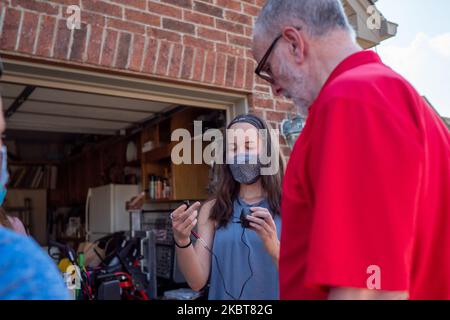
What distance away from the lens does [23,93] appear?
3.19 m

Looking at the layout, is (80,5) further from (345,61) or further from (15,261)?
(15,261)

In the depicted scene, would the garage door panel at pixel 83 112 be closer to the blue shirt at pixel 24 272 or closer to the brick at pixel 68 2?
the brick at pixel 68 2

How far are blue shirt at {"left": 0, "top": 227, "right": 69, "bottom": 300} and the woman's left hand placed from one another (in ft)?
3.74

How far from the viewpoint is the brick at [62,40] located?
1.99 meters

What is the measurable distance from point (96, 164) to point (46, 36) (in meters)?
4.08

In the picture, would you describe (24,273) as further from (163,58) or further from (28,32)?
(163,58)

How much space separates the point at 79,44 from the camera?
205 centimetres

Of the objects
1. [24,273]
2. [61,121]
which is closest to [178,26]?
[24,273]

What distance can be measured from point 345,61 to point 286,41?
7.2 inches

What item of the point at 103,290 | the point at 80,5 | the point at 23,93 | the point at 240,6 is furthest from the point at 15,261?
the point at 23,93

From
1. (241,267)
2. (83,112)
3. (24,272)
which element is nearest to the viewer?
(24,272)

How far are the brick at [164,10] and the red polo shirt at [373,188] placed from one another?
5.78ft

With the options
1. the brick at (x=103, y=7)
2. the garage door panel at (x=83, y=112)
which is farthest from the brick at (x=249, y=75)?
the garage door panel at (x=83, y=112)

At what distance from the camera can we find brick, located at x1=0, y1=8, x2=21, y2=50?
1.86 meters
